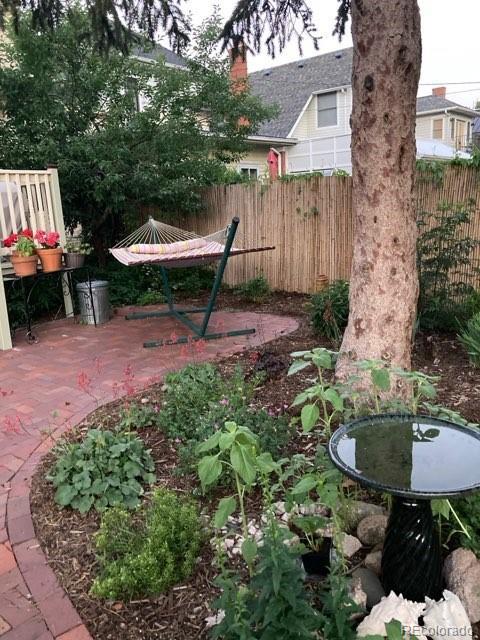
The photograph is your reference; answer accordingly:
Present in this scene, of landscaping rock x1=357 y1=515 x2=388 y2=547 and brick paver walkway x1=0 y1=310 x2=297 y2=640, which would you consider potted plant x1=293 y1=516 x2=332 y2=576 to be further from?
brick paver walkway x1=0 y1=310 x2=297 y2=640

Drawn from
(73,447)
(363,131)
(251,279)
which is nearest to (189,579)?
(73,447)

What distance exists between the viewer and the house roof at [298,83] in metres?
17.2

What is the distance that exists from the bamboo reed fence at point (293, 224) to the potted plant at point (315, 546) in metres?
4.35

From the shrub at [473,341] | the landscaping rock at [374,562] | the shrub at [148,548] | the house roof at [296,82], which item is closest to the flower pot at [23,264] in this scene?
the shrub at [148,548]

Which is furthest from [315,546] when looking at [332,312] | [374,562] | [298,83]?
Answer: [298,83]

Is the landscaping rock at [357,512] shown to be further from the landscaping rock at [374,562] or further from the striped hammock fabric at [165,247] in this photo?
the striped hammock fabric at [165,247]

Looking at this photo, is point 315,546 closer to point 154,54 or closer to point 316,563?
point 316,563

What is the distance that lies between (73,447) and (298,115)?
1690 centimetres

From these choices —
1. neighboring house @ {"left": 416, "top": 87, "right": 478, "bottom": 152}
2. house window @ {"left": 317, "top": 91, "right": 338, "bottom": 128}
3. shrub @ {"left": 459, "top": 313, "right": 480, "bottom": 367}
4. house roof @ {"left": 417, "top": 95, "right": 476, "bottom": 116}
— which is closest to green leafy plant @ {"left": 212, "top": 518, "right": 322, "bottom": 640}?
shrub @ {"left": 459, "top": 313, "right": 480, "bottom": 367}

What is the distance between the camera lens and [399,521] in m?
1.51

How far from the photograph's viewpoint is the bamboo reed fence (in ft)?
20.5

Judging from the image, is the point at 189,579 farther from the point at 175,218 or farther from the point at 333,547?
the point at 175,218

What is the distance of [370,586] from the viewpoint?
5.17 feet

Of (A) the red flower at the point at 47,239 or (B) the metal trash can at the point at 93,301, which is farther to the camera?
(B) the metal trash can at the point at 93,301
